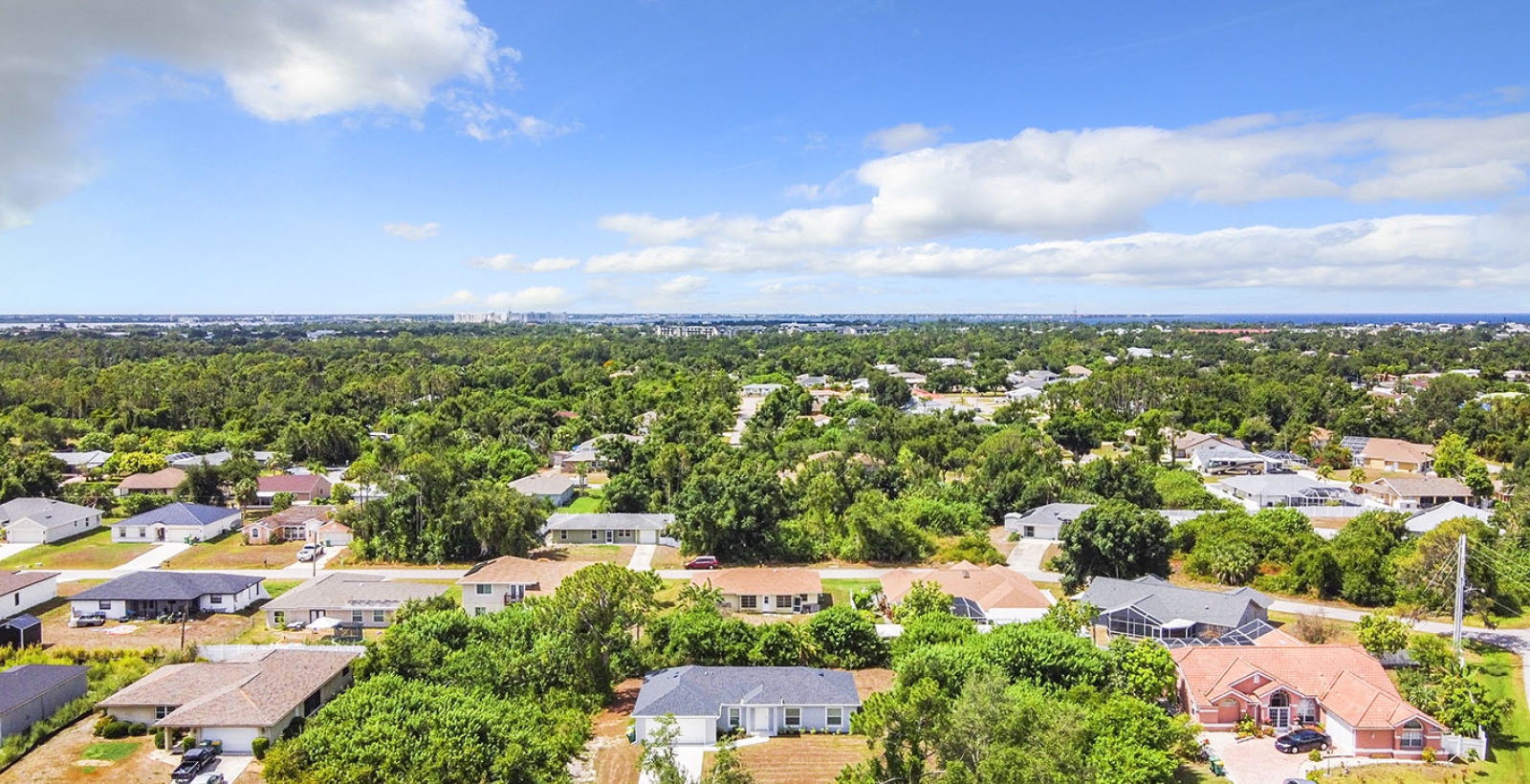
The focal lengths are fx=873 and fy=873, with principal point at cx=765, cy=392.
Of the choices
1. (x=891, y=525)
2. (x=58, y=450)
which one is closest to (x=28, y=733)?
(x=891, y=525)

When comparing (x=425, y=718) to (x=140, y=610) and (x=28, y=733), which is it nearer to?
(x=28, y=733)

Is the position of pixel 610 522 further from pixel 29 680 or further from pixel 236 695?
pixel 29 680

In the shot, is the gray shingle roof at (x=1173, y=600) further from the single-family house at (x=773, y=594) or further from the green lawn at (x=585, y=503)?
the green lawn at (x=585, y=503)

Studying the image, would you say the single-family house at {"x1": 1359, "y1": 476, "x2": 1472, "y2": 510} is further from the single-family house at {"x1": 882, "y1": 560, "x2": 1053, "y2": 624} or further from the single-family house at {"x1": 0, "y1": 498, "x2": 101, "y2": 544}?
the single-family house at {"x1": 0, "y1": 498, "x2": 101, "y2": 544}

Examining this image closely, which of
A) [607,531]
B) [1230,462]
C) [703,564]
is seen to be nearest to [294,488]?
[607,531]

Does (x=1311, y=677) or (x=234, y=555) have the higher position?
(x=1311, y=677)
